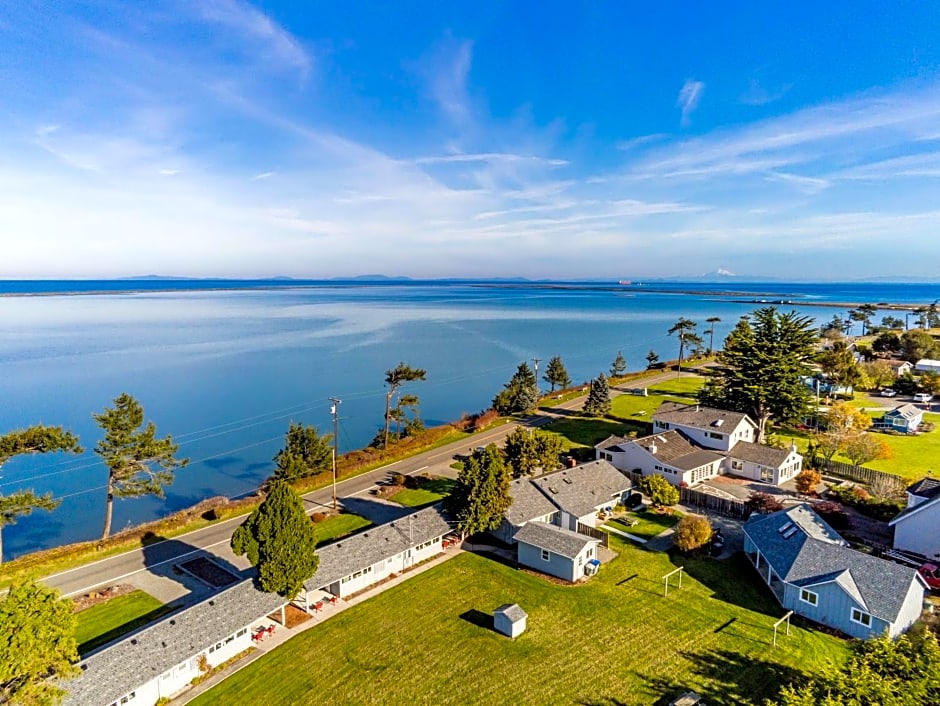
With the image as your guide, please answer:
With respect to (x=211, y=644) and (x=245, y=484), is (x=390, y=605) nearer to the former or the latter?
(x=211, y=644)

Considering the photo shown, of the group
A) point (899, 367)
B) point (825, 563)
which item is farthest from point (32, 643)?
point (899, 367)

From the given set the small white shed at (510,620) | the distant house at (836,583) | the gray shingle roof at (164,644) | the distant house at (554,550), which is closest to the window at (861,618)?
the distant house at (836,583)

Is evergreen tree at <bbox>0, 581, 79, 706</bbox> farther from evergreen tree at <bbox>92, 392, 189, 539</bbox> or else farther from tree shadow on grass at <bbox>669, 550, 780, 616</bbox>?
tree shadow on grass at <bbox>669, 550, 780, 616</bbox>

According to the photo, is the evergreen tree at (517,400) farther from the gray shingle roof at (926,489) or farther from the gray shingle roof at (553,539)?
the gray shingle roof at (926,489)

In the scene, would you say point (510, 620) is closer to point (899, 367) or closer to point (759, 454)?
point (759, 454)

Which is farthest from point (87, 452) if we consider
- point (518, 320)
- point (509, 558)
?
point (518, 320)

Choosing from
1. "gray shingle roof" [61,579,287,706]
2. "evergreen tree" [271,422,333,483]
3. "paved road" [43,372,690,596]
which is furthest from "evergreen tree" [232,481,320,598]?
"evergreen tree" [271,422,333,483]
